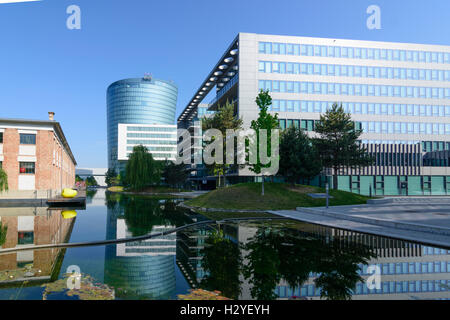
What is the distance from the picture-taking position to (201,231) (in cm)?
1474

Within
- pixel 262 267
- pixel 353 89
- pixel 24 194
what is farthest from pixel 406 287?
pixel 353 89

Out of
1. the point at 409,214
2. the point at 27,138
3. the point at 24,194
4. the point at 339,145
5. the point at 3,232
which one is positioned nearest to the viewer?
the point at 3,232

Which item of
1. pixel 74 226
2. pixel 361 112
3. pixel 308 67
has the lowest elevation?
pixel 74 226

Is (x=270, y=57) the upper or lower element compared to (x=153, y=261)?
upper

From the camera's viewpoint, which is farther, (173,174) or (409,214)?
(173,174)

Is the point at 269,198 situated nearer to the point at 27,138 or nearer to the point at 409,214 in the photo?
the point at 409,214

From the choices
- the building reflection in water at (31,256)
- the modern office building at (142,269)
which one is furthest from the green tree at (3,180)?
the modern office building at (142,269)

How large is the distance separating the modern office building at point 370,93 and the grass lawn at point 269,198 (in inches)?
659

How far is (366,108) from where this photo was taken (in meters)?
51.1

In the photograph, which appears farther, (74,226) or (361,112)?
(361,112)

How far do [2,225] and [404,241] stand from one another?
2145 cm

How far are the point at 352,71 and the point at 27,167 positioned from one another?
53.3 meters
